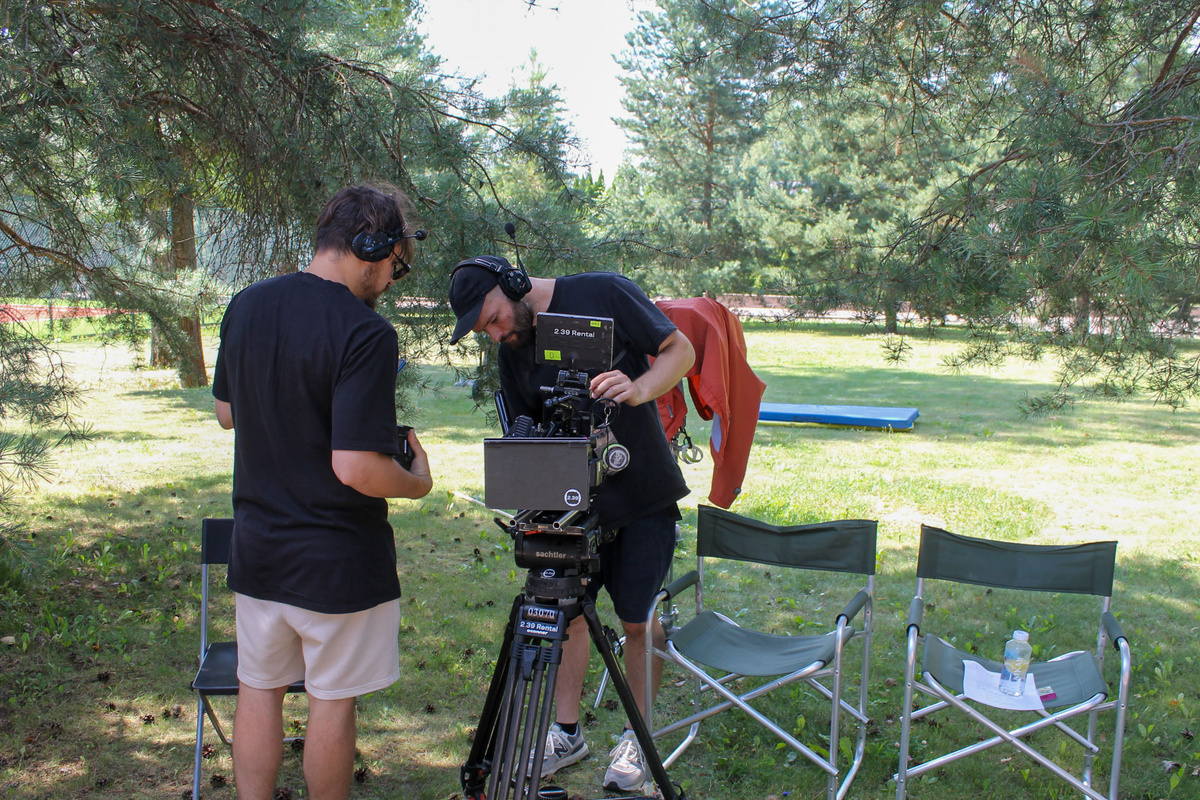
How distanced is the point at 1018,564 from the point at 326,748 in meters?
2.22

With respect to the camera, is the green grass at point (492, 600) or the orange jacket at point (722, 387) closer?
the green grass at point (492, 600)

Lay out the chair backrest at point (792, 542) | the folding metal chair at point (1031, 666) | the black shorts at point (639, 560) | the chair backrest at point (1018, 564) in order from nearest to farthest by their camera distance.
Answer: the folding metal chair at point (1031, 666) → the black shorts at point (639, 560) → the chair backrest at point (1018, 564) → the chair backrest at point (792, 542)

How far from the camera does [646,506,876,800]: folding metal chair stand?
2.50 metres

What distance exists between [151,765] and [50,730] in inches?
18.6

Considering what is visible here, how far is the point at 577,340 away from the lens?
6.56 feet

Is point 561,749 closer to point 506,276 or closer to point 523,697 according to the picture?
point 523,697

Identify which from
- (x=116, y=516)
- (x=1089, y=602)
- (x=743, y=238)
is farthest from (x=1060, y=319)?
(x=743, y=238)

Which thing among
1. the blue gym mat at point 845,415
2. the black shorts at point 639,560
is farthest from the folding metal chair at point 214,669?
the blue gym mat at point 845,415

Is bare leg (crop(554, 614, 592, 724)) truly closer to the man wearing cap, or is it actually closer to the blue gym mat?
the man wearing cap

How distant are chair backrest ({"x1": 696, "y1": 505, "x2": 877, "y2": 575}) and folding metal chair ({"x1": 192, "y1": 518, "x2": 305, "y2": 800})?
1.49 meters

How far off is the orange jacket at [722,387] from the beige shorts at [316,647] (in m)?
1.60

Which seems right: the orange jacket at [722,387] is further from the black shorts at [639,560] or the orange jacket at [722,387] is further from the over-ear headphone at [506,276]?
the over-ear headphone at [506,276]

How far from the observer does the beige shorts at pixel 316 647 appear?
1.88 meters

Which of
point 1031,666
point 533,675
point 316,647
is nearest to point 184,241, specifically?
point 316,647
